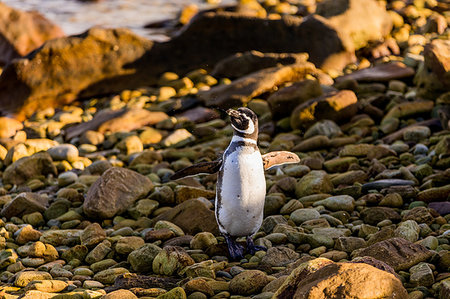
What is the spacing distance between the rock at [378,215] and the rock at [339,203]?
0.82ft

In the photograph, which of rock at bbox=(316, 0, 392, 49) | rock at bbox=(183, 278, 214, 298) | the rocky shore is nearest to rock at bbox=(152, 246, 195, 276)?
the rocky shore

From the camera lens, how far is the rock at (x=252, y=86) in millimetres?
9625

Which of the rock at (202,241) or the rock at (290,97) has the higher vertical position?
the rock at (202,241)

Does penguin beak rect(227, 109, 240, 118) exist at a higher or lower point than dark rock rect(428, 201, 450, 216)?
higher

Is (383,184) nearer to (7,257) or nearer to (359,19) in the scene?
(7,257)

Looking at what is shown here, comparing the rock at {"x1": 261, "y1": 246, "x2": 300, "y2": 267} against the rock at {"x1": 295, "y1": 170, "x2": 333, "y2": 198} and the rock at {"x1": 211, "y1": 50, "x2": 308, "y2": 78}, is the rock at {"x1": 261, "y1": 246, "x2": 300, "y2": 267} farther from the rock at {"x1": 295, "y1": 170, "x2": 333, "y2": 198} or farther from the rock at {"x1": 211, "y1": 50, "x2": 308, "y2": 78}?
the rock at {"x1": 211, "y1": 50, "x2": 308, "y2": 78}

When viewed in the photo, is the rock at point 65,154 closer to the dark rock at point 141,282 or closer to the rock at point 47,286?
the rock at point 47,286

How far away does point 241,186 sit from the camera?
5.21 meters

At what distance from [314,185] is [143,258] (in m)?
2.03

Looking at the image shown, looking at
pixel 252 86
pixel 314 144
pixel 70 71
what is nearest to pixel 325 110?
pixel 314 144

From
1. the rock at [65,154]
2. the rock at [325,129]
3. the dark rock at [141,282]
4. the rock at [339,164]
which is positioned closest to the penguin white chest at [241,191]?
the dark rock at [141,282]

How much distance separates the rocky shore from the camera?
466cm

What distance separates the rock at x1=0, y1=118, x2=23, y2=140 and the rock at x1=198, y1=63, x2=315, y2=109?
2.80m

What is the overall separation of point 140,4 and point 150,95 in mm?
10478
